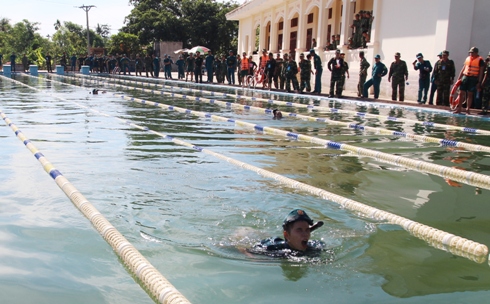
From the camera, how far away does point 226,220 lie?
5.16 meters

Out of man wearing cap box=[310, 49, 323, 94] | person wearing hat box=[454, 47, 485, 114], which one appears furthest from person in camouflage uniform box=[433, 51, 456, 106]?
man wearing cap box=[310, 49, 323, 94]

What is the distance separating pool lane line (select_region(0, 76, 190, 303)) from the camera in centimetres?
312

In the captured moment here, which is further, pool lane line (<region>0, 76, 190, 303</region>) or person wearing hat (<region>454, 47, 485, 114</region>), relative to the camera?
person wearing hat (<region>454, 47, 485, 114</region>)

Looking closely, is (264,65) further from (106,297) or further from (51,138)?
(106,297)

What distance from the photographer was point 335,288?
360 centimetres

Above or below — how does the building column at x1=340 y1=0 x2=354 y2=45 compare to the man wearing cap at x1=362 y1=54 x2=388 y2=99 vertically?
above

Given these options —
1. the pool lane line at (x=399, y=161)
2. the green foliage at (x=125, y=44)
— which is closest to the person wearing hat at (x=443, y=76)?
the pool lane line at (x=399, y=161)

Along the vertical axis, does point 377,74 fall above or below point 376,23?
below

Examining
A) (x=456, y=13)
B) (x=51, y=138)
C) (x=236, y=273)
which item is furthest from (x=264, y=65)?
(x=236, y=273)

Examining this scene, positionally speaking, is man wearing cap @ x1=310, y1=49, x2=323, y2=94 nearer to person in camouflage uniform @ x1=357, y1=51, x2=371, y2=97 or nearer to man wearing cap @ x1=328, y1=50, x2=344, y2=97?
man wearing cap @ x1=328, y1=50, x2=344, y2=97

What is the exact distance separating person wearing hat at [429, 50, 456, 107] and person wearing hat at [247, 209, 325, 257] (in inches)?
501

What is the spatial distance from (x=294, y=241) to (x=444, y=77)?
13.3 metres

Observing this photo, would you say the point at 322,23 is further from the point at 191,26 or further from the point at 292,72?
the point at 191,26

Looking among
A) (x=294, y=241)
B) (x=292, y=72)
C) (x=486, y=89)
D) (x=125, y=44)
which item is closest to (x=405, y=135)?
(x=486, y=89)
